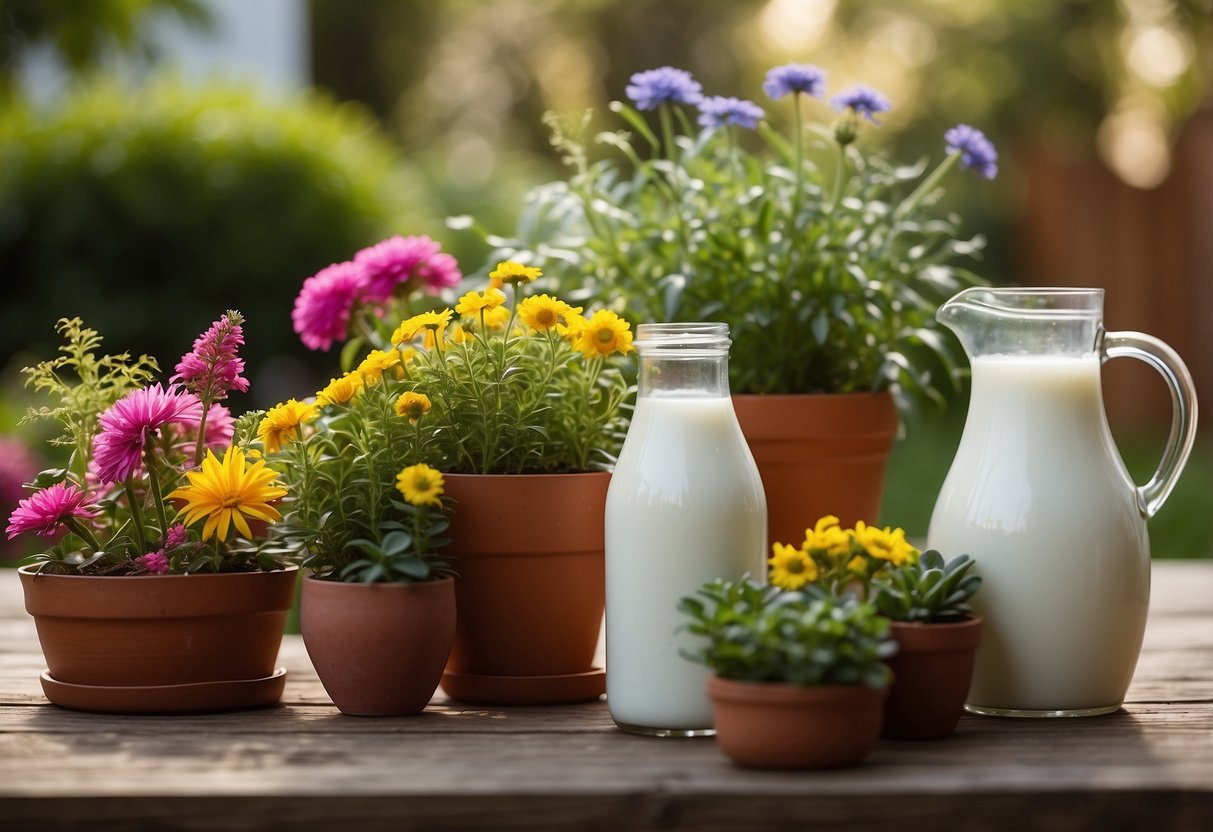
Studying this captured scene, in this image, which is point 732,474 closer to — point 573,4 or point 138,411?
point 138,411

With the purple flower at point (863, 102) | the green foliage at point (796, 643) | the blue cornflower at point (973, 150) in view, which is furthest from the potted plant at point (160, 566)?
the blue cornflower at point (973, 150)

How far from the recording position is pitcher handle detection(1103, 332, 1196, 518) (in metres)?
1.23

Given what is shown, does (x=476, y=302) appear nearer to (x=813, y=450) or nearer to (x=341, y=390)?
(x=341, y=390)

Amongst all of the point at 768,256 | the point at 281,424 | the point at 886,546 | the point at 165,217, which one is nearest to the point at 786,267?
the point at 768,256

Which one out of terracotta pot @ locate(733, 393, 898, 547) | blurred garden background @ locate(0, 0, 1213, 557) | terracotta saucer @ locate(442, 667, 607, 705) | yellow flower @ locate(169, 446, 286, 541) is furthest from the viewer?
blurred garden background @ locate(0, 0, 1213, 557)

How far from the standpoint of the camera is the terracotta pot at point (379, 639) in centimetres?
119

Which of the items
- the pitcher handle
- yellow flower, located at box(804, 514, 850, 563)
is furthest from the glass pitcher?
yellow flower, located at box(804, 514, 850, 563)

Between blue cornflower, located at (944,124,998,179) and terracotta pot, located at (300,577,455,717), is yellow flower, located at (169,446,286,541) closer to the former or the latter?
terracotta pot, located at (300,577,455,717)

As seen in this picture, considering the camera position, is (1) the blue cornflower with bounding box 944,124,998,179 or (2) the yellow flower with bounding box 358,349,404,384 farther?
(1) the blue cornflower with bounding box 944,124,998,179

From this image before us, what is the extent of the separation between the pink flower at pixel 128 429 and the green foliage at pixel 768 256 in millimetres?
514

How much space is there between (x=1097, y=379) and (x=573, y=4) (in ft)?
54.4

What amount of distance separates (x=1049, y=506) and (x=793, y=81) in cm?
56

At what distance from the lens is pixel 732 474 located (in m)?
1.17

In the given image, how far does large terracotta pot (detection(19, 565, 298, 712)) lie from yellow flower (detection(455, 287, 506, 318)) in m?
0.30
